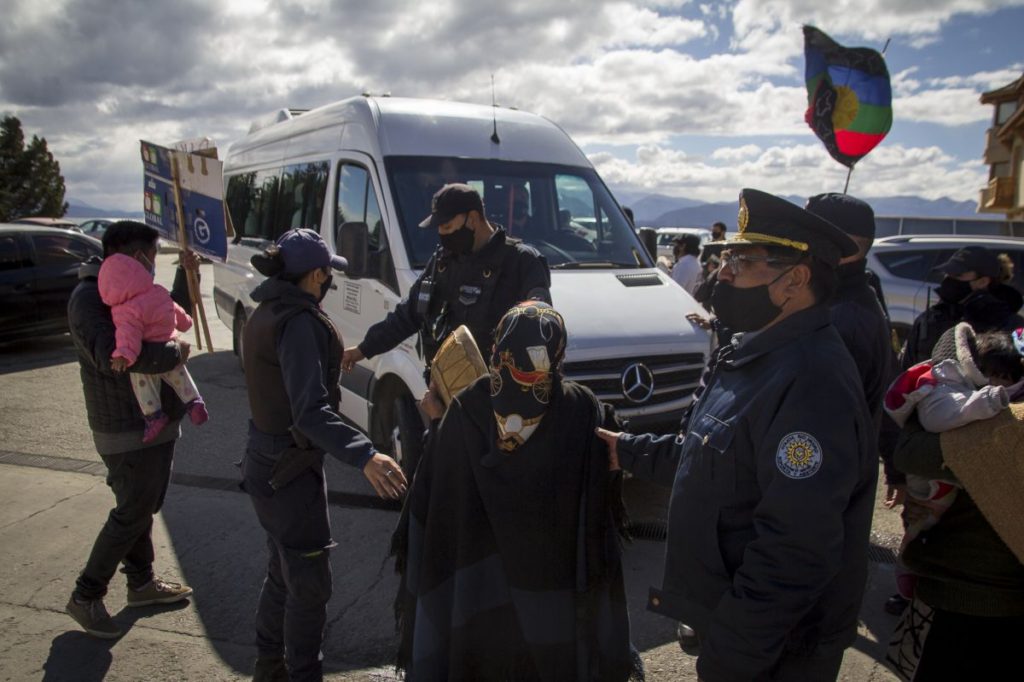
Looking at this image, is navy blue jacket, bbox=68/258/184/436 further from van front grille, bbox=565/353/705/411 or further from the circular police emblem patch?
the circular police emblem patch

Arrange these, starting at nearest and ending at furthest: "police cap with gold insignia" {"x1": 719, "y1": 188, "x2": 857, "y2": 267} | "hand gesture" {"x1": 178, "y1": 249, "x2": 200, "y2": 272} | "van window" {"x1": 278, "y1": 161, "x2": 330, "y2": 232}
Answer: "police cap with gold insignia" {"x1": 719, "y1": 188, "x2": 857, "y2": 267}
"hand gesture" {"x1": 178, "y1": 249, "x2": 200, "y2": 272}
"van window" {"x1": 278, "y1": 161, "x2": 330, "y2": 232}

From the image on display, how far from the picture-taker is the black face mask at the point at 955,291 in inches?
166

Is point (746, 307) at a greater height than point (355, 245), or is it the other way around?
point (355, 245)

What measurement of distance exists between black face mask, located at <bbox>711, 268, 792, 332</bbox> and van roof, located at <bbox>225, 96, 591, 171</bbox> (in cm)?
369

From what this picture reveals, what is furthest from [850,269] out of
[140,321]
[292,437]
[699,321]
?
[140,321]

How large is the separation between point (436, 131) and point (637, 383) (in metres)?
2.49

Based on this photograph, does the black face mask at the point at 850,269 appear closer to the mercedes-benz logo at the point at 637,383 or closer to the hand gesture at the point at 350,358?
the mercedes-benz logo at the point at 637,383

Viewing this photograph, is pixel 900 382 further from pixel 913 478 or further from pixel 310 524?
pixel 310 524

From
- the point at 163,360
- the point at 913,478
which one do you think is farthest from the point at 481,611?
the point at 163,360

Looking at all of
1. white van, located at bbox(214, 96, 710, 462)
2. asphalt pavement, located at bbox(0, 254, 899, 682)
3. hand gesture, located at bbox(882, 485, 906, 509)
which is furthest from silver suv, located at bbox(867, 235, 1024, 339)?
hand gesture, located at bbox(882, 485, 906, 509)

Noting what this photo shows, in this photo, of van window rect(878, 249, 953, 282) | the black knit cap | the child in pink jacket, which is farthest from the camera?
van window rect(878, 249, 953, 282)

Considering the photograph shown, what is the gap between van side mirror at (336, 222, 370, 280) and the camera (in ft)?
15.1

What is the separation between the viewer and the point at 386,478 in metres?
2.51

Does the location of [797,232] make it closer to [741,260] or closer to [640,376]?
[741,260]
